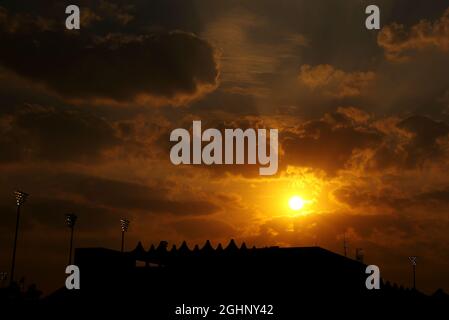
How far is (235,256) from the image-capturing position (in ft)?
133

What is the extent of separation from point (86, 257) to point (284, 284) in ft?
42.6
